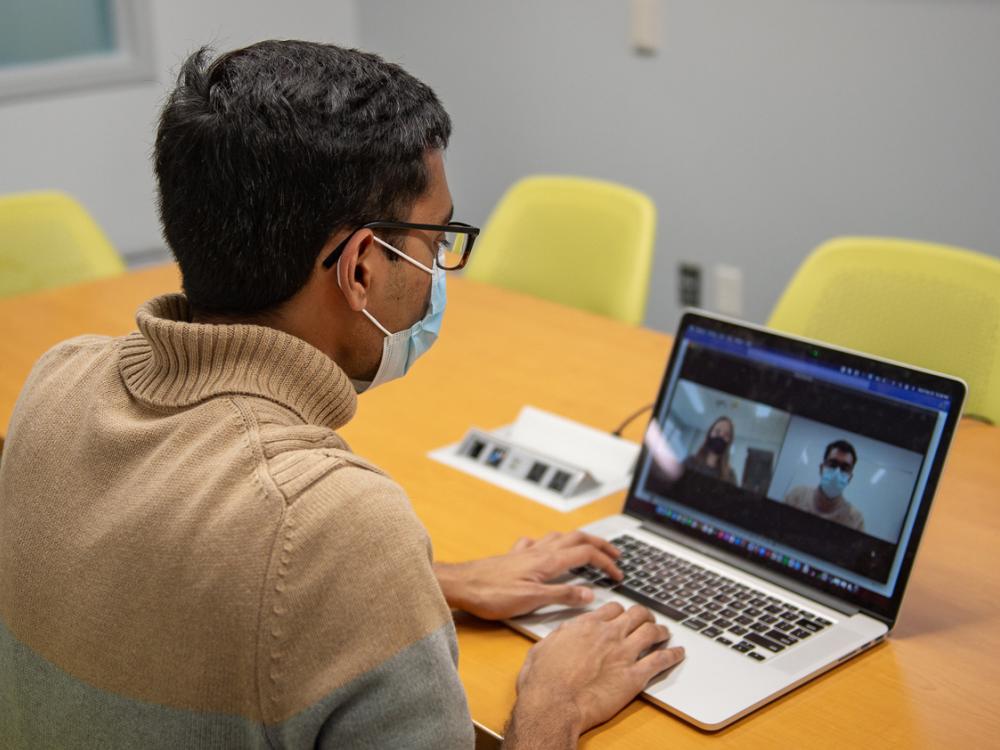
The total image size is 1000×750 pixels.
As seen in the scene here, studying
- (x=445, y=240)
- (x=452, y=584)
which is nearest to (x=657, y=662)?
(x=452, y=584)

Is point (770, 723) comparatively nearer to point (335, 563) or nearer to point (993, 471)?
point (335, 563)

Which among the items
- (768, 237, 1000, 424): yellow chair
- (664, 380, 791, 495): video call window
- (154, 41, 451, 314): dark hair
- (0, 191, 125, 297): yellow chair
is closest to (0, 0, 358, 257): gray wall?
(0, 191, 125, 297): yellow chair

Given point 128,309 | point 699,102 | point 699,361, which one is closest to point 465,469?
point 699,361

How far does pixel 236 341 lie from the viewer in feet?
3.44

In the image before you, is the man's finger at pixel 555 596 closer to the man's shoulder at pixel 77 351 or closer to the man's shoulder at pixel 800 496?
the man's shoulder at pixel 800 496

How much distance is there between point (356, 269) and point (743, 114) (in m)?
2.73

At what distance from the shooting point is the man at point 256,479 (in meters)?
0.93

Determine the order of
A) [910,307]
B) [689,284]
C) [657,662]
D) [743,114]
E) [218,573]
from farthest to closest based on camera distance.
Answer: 1. [689,284]
2. [743,114]
3. [910,307]
4. [657,662]
5. [218,573]

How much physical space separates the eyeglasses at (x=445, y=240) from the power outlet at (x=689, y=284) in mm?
2718

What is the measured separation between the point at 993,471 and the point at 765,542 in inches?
19.2

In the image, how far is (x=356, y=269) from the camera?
43.9 inches

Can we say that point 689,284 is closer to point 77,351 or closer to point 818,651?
point 818,651

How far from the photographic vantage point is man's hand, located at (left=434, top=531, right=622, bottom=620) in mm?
1384

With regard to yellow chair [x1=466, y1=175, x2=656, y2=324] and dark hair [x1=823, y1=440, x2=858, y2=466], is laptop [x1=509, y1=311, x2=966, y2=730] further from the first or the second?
yellow chair [x1=466, y1=175, x2=656, y2=324]
